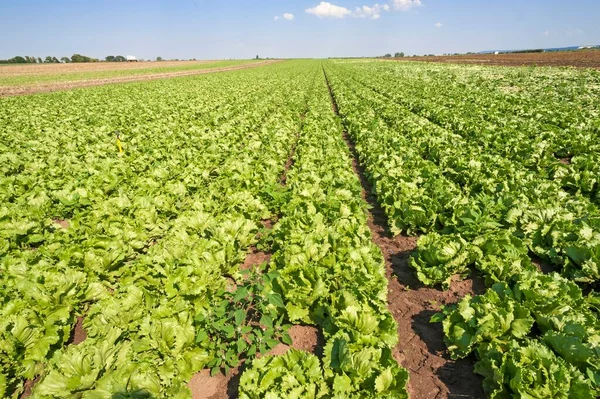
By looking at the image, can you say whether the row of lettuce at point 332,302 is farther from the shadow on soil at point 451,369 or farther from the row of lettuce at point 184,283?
the shadow on soil at point 451,369

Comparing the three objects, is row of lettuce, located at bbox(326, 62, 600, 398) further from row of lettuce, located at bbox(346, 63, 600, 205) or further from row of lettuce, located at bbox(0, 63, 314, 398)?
row of lettuce, located at bbox(0, 63, 314, 398)

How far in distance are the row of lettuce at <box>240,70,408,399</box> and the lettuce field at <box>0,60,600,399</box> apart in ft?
0.09

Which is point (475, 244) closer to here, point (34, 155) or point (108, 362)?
point (108, 362)

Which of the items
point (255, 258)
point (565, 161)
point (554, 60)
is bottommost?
point (255, 258)

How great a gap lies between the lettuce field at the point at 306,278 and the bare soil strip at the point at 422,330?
0.09ft

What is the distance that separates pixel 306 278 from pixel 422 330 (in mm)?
2131

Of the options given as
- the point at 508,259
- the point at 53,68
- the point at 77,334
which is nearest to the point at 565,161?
the point at 508,259

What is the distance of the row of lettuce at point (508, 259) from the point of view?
3840mm

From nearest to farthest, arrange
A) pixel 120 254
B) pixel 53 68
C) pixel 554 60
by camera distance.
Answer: pixel 120 254
pixel 554 60
pixel 53 68

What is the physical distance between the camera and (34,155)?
13.3 m

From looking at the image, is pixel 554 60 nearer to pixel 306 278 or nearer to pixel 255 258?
pixel 255 258

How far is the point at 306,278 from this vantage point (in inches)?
212

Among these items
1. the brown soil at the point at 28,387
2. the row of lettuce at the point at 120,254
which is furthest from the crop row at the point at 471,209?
the brown soil at the point at 28,387

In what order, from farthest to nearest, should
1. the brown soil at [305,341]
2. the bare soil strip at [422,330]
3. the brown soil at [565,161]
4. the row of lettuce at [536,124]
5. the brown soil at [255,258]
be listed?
1. the brown soil at [565,161]
2. the row of lettuce at [536,124]
3. the brown soil at [255,258]
4. the brown soil at [305,341]
5. the bare soil strip at [422,330]
